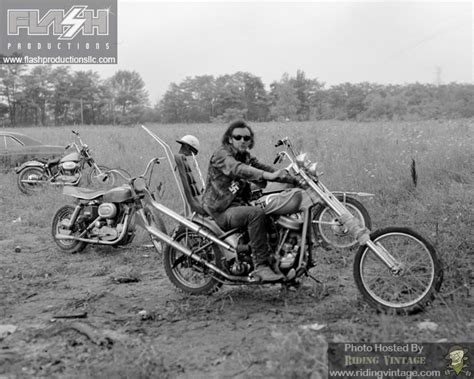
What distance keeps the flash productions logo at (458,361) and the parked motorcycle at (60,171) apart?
945cm

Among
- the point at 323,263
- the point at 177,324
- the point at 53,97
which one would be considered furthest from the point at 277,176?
the point at 53,97

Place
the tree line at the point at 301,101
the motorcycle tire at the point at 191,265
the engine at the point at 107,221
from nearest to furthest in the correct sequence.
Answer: the motorcycle tire at the point at 191,265 → the engine at the point at 107,221 → the tree line at the point at 301,101

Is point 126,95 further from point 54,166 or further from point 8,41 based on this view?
point 8,41

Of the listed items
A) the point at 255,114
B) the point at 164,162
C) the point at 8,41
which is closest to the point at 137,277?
the point at 8,41

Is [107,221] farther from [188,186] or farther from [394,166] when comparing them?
[394,166]

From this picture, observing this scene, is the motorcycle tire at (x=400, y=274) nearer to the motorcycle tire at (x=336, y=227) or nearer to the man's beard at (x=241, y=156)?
the man's beard at (x=241, y=156)

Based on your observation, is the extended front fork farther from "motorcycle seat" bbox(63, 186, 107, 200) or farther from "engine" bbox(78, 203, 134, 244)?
"motorcycle seat" bbox(63, 186, 107, 200)

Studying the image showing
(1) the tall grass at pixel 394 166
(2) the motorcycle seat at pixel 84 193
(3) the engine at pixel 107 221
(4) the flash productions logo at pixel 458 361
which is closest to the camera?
(4) the flash productions logo at pixel 458 361

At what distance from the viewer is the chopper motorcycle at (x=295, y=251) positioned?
420cm

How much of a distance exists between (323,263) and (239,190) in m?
1.77

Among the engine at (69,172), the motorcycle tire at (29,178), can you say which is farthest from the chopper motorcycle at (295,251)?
the motorcycle tire at (29,178)

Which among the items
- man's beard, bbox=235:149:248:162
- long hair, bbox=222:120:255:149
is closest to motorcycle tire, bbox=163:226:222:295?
man's beard, bbox=235:149:248:162

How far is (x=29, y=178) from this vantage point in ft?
41.5

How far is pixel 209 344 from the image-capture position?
12.9ft
